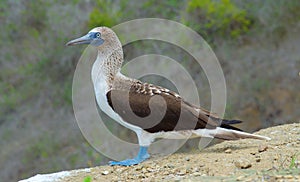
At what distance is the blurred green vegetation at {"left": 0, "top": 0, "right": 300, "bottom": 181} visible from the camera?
12.8m

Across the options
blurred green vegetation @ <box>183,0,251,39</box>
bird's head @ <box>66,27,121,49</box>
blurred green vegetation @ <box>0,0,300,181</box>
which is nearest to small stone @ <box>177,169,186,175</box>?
bird's head @ <box>66,27,121,49</box>


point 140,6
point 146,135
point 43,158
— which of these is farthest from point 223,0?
point 146,135

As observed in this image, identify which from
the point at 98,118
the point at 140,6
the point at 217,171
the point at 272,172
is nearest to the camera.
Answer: the point at 272,172

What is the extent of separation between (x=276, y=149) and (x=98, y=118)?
7983mm

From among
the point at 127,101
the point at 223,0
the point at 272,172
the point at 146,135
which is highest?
the point at 223,0

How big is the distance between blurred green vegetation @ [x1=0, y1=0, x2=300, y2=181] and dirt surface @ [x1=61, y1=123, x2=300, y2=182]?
6.42 metres

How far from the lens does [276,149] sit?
18.3 feet

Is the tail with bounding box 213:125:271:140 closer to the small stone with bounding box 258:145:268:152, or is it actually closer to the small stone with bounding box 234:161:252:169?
the small stone with bounding box 258:145:268:152

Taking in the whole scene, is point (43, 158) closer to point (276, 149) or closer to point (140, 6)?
point (140, 6)

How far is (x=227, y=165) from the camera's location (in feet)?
17.1

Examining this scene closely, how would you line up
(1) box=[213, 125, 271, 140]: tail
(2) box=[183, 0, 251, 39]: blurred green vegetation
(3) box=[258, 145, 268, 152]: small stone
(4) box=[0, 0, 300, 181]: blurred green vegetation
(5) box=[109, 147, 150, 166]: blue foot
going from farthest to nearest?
(2) box=[183, 0, 251, 39]: blurred green vegetation, (4) box=[0, 0, 300, 181]: blurred green vegetation, (5) box=[109, 147, 150, 166]: blue foot, (1) box=[213, 125, 271, 140]: tail, (3) box=[258, 145, 268, 152]: small stone

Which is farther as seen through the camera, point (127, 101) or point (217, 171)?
point (127, 101)

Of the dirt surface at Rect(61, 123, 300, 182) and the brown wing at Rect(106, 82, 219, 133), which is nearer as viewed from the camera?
the dirt surface at Rect(61, 123, 300, 182)

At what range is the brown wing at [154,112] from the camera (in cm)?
587
